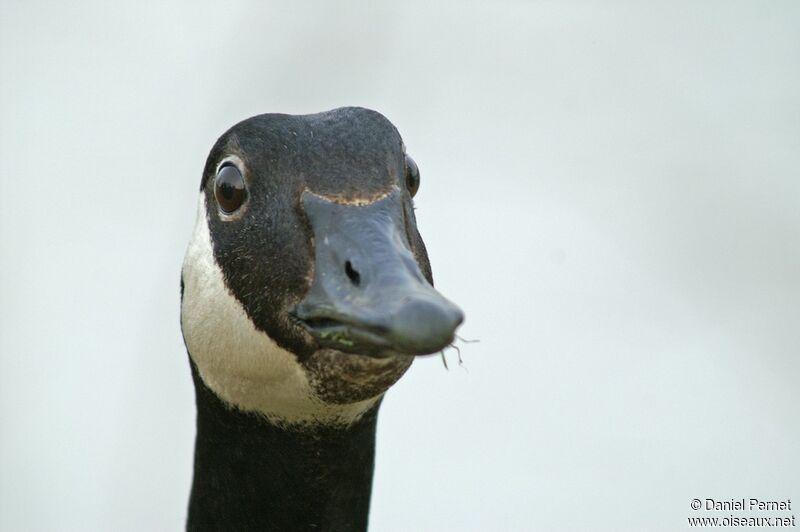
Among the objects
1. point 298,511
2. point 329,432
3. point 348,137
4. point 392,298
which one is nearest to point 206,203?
point 348,137

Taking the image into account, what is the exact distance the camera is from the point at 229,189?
11.8ft

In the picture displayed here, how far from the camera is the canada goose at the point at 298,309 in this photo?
285 centimetres

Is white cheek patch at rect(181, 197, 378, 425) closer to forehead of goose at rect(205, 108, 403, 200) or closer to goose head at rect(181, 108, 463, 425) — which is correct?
goose head at rect(181, 108, 463, 425)

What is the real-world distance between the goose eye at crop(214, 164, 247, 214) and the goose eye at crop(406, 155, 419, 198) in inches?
24.3

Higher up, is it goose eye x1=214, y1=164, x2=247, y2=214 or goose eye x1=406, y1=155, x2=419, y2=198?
goose eye x1=406, y1=155, x2=419, y2=198

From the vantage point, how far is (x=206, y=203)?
3.87 m

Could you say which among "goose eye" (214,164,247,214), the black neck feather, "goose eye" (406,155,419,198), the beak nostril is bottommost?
the black neck feather

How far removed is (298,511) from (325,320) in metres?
1.27

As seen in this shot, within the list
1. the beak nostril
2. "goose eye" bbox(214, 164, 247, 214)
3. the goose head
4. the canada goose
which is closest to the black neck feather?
the canada goose

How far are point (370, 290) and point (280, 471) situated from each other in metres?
1.35

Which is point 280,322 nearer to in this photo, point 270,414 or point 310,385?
point 310,385

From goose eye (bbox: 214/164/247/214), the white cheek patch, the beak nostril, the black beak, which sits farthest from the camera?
goose eye (bbox: 214/164/247/214)

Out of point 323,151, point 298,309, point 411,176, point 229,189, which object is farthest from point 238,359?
point 411,176

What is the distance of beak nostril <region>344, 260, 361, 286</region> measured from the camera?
2.79 meters
